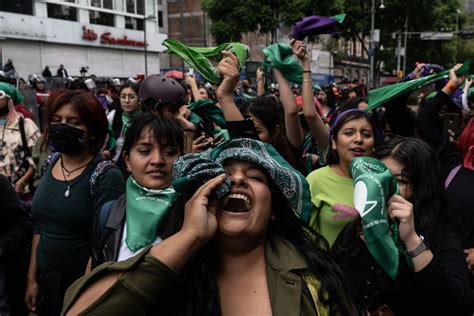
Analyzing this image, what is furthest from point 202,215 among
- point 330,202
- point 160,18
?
point 160,18

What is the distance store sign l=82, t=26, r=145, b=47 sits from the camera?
29828mm

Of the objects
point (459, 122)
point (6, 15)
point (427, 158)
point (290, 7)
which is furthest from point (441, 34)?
point (427, 158)

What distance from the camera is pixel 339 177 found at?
3.16m

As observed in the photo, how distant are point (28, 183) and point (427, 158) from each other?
4.15 m

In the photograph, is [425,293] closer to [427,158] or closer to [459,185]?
[427,158]

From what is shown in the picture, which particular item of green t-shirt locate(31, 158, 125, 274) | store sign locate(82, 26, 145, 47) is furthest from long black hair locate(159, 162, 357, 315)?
store sign locate(82, 26, 145, 47)

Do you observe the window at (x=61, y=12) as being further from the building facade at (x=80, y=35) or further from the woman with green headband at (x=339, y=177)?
the woman with green headband at (x=339, y=177)

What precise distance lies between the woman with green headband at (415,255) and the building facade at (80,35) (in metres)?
25.5

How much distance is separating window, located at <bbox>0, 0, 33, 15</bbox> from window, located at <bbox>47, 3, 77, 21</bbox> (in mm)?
1370

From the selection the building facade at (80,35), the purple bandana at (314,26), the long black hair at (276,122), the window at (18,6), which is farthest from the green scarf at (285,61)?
the window at (18,6)

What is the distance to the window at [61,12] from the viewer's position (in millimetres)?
27672

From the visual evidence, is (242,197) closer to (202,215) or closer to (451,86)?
(202,215)

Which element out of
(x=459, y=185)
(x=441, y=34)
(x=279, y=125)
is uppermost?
(x=441, y=34)

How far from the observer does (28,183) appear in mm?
5230
